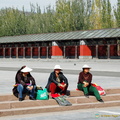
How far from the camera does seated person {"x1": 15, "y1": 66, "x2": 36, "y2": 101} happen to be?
982cm

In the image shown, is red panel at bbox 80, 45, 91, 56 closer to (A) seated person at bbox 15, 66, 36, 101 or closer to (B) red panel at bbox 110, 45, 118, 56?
(B) red panel at bbox 110, 45, 118, 56

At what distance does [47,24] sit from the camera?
81438 millimetres

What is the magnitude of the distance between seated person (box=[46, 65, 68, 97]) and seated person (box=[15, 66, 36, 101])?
64cm

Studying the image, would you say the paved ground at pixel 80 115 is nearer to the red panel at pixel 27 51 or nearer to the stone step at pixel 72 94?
the stone step at pixel 72 94

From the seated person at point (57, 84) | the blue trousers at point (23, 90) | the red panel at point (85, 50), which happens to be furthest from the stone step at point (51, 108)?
the red panel at point (85, 50)

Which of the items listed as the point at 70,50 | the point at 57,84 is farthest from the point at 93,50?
the point at 57,84

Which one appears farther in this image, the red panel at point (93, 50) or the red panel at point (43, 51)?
the red panel at point (43, 51)

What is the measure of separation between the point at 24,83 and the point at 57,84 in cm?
107

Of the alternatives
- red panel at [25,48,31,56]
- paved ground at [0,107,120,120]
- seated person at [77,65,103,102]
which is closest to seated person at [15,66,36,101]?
paved ground at [0,107,120,120]

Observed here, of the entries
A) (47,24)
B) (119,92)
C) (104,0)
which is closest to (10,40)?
(47,24)

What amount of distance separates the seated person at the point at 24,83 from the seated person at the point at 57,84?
2.09 feet

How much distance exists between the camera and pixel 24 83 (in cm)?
987

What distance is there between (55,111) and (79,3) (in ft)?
220

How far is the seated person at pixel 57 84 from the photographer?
10.4 m
